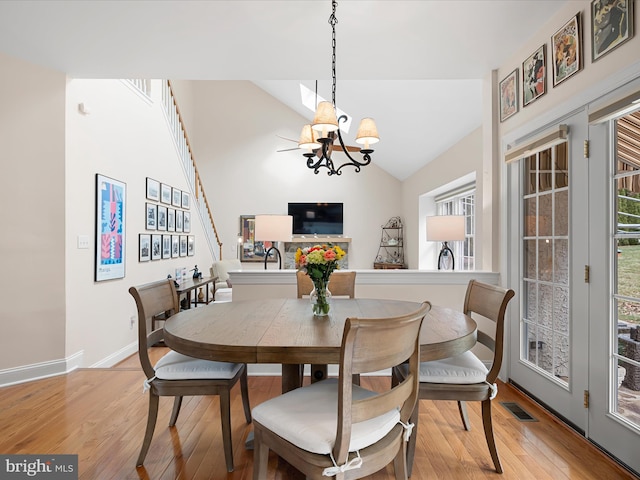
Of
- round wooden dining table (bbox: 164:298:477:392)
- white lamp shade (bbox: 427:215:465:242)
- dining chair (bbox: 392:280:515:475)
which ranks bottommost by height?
dining chair (bbox: 392:280:515:475)

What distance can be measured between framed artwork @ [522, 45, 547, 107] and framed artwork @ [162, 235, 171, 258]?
460 cm

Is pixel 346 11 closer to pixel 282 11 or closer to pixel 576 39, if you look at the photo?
pixel 282 11

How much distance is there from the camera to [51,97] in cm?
325

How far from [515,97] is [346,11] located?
150 centimetres

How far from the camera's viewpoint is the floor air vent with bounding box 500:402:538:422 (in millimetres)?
2418

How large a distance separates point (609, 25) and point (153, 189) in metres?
4.81

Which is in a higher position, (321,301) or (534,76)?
(534,76)

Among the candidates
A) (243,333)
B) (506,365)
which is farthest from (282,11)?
(506,365)

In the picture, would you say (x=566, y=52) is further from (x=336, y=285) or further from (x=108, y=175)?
(x=108, y=175)

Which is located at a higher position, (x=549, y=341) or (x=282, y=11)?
(x=282, y=11)

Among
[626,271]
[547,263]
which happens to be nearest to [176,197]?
[547,263]

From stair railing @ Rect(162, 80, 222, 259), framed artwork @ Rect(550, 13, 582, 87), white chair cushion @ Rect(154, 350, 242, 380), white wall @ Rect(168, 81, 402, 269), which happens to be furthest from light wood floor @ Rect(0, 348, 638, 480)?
white wall @ Rect(168, 81, 402, 269)

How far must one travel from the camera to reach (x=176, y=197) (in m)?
5.90

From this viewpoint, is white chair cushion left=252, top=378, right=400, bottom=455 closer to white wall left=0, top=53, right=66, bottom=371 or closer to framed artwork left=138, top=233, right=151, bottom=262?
white wall left=0, top=53, right=66, bottom=371
